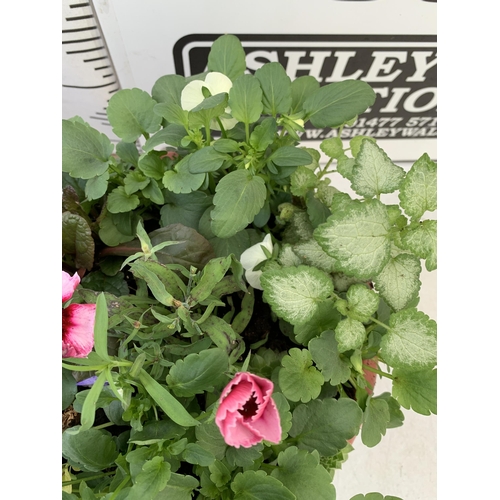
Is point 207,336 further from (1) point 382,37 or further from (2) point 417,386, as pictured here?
(1) point 382,37

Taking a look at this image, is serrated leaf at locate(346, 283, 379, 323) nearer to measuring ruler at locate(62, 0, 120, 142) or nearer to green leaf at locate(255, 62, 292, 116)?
green leaf at locate(255, 62, 292, 116)

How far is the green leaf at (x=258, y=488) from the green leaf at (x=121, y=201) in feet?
0.92

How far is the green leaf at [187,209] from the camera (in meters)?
0.50

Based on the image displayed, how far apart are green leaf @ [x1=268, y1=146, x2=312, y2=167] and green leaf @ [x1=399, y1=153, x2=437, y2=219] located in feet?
0.31

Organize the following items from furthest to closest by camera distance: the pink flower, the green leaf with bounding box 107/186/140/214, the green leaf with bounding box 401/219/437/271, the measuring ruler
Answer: the measuring ruler, the green leaf with bounding box 107/186/140/214, the green leaf with bounding box 401/219/437/271, the pink flower

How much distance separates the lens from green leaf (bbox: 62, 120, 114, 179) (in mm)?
482

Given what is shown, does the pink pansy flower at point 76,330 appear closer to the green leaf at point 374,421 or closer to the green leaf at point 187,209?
the green leaf at point 187,209

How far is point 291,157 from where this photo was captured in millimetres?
452

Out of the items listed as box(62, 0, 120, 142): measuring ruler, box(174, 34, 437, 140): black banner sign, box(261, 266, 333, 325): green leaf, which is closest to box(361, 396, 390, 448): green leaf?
box(261, 266, 333, 325): green leaf

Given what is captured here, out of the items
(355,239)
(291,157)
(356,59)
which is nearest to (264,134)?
(291,157)

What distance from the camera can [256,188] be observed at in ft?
1.44

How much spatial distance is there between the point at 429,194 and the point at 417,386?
176 mm

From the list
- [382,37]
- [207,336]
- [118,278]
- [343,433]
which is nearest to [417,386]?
[343,433]

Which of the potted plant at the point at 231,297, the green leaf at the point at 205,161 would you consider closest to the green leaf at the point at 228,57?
the potted plant at the point at 231,297
